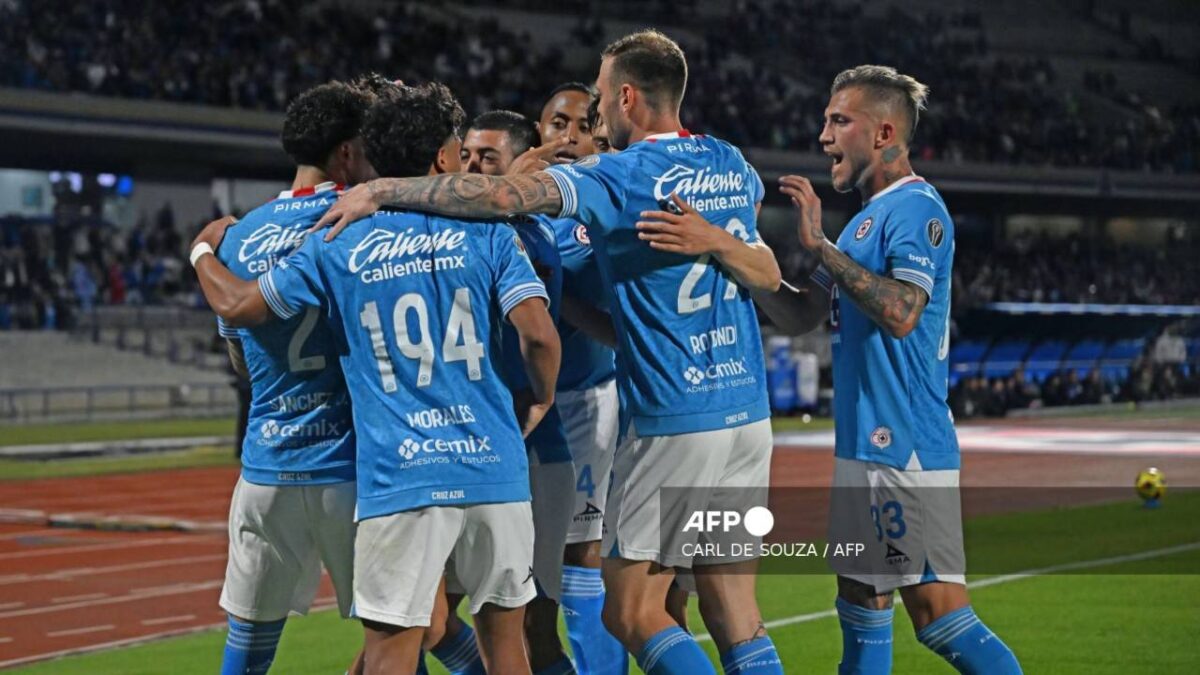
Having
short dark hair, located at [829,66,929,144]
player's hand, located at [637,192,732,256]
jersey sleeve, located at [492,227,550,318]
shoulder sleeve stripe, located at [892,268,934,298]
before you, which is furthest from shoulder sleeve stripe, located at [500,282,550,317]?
short dark hair, located at [829,66,929,144]

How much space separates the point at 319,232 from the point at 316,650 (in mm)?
4887

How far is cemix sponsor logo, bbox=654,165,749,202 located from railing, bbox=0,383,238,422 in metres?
27.3

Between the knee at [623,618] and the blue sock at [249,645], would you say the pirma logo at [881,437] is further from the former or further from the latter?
the blue sock at [249,645]

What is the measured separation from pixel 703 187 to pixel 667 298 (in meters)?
0.41

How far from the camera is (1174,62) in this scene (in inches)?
2477

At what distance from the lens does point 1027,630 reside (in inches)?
378

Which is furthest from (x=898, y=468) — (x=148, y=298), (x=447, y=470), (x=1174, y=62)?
(x=1174, y=62)

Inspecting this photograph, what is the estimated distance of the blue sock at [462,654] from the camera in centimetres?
615

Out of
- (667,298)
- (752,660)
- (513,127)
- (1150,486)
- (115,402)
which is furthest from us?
(115,402)

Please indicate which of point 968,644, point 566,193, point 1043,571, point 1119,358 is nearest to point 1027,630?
point 1043,571

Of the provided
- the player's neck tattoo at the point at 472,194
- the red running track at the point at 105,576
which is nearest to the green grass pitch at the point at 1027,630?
the red running track at the point at 105,576

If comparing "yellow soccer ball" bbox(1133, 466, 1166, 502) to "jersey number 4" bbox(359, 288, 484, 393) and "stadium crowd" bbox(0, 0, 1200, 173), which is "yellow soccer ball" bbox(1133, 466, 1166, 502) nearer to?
"jersey number 4" bbox(359, 288, 484, 393)

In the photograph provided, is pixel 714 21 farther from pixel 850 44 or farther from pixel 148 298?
pixel 148 298

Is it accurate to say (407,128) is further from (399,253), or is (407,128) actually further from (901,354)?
(901,354)
